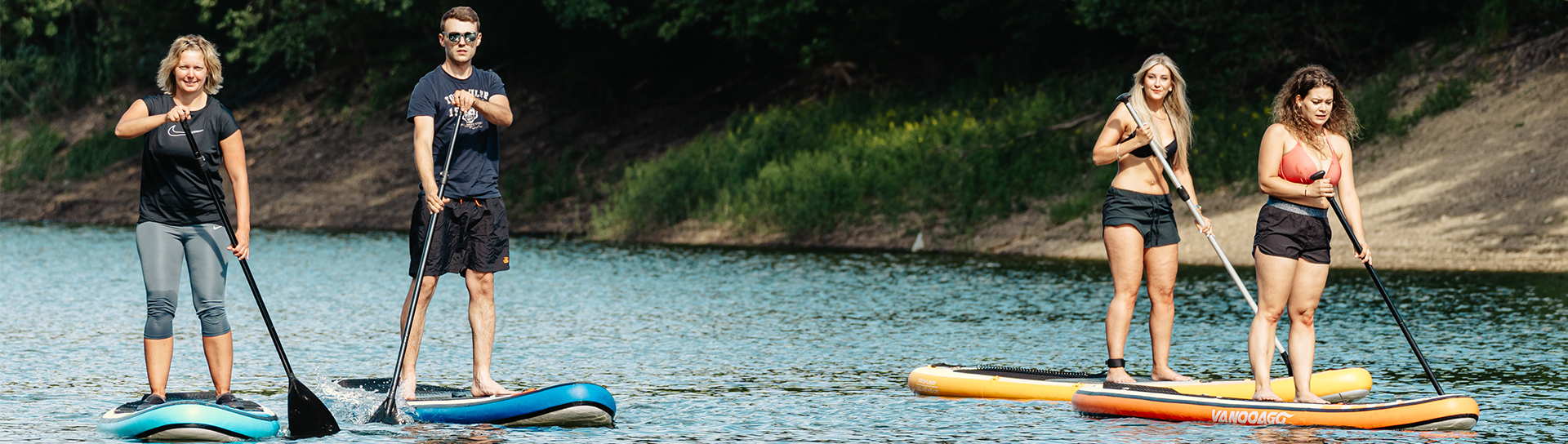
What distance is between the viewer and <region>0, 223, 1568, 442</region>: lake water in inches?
296

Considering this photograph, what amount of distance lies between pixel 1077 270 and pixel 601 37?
64.7 feet

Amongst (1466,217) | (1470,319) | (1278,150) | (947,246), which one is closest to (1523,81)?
(1466,217)

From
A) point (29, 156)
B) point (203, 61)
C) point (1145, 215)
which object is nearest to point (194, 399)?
point (203, 61)

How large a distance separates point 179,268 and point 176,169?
475 millimetres

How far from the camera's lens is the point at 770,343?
1122 cm

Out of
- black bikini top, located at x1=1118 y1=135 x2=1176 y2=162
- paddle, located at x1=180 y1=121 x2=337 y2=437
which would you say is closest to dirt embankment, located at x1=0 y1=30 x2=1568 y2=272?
black bikini top, located at x1=1118 y1=135 x2=1176 y2=162

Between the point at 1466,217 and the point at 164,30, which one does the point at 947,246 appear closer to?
the point at 1466,217

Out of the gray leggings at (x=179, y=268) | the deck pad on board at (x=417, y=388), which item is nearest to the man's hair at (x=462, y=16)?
the gray leggings at (x=179, y=268)

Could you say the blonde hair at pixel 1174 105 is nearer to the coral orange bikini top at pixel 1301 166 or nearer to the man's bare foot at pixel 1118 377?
the coral orange bikini top at pixel 1301 166

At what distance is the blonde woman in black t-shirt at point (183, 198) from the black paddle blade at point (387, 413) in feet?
2.03

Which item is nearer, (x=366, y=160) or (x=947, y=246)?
(x=947, y=246)

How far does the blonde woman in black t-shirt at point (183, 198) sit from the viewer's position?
7.27 m

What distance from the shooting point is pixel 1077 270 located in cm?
1877

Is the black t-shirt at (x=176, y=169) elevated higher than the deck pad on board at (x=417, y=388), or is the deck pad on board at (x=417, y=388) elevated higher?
the black t-shirt at (x=176, y=169)
